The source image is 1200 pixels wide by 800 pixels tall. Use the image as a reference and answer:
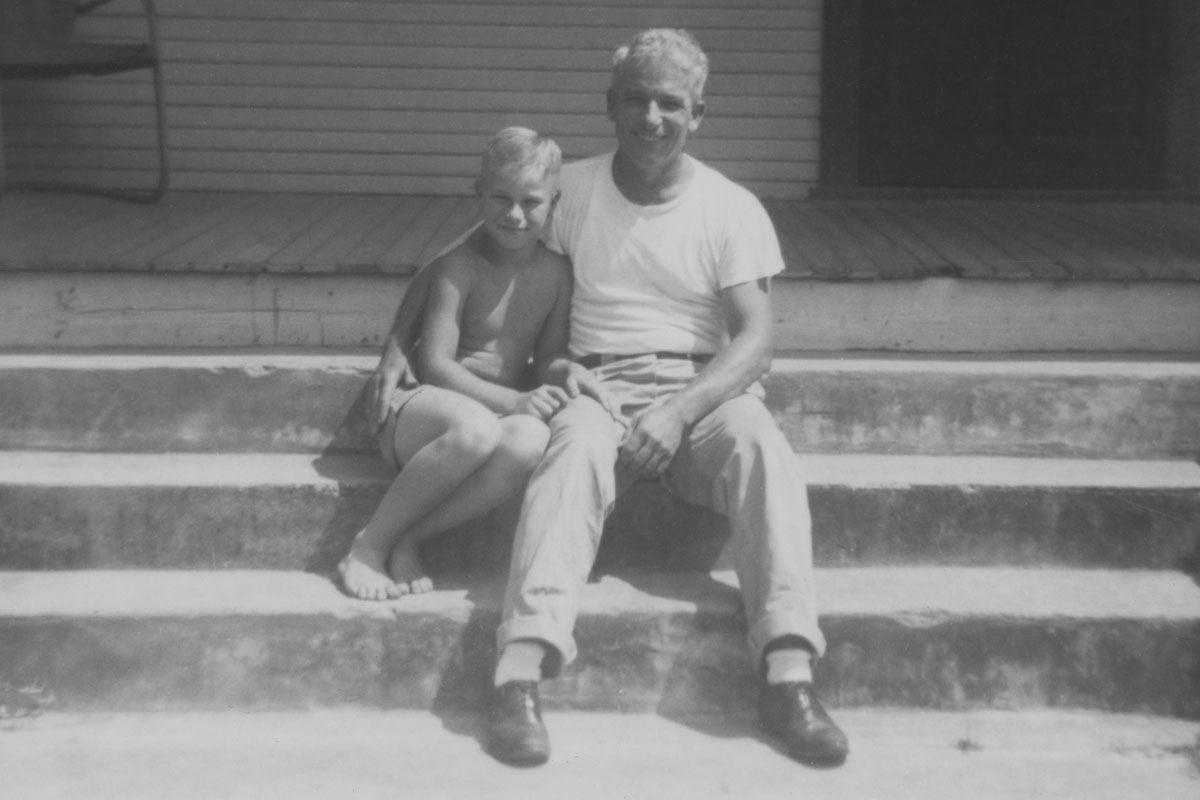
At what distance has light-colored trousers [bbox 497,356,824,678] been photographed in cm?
303

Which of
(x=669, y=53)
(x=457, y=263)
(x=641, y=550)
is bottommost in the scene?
(x=641, y=550)

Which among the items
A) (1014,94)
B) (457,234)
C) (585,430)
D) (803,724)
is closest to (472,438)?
(585,430)

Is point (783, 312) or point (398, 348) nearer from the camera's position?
point (398, 348)

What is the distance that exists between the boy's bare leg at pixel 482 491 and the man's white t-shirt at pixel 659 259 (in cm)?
36

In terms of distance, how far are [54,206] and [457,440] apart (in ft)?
7.59

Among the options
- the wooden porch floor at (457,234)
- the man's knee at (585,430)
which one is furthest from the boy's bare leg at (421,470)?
the wooden porch floor at (457,234)

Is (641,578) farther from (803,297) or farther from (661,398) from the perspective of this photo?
(803,297)

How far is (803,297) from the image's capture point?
157 inches

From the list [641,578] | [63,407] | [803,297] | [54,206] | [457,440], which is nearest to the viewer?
[457,440]

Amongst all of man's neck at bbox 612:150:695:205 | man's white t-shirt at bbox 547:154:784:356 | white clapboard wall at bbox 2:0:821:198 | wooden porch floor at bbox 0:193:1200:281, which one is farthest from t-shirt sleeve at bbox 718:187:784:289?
white clapboard wall at bbox 2:0:821:198

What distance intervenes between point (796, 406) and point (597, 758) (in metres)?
1.16

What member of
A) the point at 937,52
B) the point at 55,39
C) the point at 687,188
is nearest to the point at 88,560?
the point at 687,188

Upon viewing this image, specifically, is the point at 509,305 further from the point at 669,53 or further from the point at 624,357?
the point at 669,53

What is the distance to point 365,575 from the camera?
10.8ft
